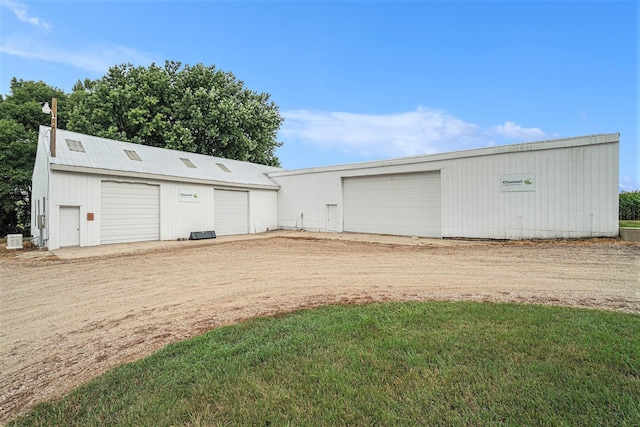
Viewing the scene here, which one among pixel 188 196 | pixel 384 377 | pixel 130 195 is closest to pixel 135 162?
pixel 130 195

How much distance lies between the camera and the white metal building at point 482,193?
11.4 metres

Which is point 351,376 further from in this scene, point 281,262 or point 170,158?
point 170,158

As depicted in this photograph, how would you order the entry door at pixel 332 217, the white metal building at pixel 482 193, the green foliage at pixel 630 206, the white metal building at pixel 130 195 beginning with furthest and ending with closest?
the green foliage at pixel 630 206 → the entry door at pixel 332 217 → the white metal building at pixel 130 195 → the white metal building at pixel 482 193

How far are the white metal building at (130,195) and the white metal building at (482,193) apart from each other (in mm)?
4923

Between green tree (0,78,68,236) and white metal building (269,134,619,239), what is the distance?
59.8ft

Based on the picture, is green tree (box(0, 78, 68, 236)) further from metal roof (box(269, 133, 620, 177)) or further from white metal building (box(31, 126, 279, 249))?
→ metal roof (box(269, 133, 620, 177))

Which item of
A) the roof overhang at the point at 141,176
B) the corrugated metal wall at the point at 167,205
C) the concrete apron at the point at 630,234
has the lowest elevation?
the concrete apron at the point at 630,234

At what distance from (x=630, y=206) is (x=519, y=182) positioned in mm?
14958

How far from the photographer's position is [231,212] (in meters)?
18.8

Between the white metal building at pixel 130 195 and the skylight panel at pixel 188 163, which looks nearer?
the white metal building at pixel 130 195

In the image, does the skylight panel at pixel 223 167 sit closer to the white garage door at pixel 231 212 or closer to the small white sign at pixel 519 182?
the white garage door at pixel 231 212

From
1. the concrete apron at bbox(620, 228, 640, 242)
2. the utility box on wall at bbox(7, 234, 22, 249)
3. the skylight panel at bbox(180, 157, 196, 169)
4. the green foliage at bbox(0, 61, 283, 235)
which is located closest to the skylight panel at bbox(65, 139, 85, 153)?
the utility box on wall at bbox(7, 234, 22, 249)

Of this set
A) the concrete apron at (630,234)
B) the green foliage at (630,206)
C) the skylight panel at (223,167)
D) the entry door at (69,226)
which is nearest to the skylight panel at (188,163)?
the skylight panel at (223,167)

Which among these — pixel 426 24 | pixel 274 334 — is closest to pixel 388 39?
pixel 426 24
